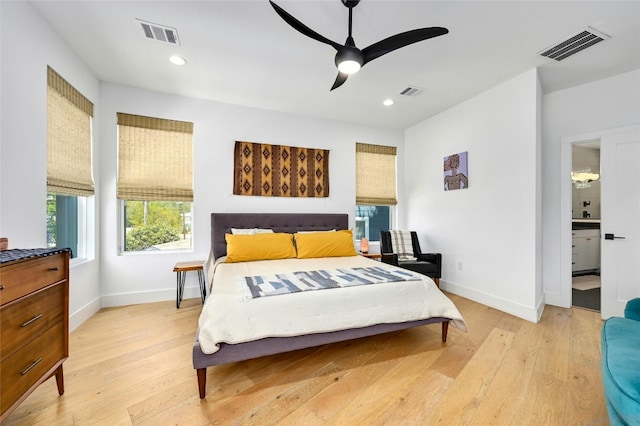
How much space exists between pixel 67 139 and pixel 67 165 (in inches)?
10.6

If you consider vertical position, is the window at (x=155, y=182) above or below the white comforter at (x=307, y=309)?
above

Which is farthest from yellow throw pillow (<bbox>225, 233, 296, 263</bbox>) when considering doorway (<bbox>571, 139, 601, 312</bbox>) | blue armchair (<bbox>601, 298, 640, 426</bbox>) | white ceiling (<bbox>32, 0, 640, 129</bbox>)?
doorway (<bbox>571, 139, 601, 312</bbox>)

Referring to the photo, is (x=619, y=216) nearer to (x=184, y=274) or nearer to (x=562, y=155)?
(x=562, y=155)

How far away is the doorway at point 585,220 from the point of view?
Answer: 491cm

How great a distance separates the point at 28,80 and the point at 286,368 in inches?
124

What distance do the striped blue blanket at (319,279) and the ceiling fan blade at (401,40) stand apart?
6.14 feet

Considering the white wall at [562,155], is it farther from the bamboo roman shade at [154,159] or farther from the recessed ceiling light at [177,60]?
the bamboo roman shade at [154,159]

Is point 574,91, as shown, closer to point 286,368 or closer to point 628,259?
point 628,259

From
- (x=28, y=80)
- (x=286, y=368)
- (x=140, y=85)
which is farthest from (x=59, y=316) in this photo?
(x=140, y=85)

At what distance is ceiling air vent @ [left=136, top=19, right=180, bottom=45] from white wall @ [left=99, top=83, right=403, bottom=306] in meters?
1.33

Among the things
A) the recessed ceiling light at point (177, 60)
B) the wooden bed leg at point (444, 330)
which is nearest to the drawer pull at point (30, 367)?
the recessed ceiling light at point (177, 60)

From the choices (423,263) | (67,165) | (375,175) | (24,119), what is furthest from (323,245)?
(24,119)

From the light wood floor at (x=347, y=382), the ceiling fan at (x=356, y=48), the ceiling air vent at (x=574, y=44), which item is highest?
the ceiling air vent at (x=574, y=44)

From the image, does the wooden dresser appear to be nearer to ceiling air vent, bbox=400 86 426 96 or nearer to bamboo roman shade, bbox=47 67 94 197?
bamboo roman shade, bbox=47 67 94 197
